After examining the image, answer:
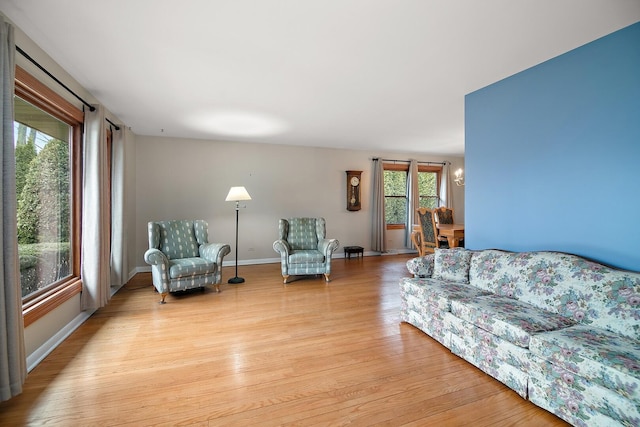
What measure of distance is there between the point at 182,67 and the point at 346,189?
14.8ft

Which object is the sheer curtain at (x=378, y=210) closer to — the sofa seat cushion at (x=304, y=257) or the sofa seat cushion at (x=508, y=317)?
the sofa seat cushion at (x=304, y=257)

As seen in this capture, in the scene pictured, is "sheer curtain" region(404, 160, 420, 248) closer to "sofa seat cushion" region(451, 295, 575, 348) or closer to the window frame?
"sofa seat cushion" region(451, 295, 575, 348)

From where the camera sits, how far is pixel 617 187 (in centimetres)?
216

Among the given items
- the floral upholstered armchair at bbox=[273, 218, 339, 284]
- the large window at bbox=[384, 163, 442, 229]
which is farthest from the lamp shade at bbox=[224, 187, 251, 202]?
the large window at bbox=[384, 163, 442, 229]

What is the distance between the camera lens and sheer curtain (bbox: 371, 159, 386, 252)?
6828 millimetres

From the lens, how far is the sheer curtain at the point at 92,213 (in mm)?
3070

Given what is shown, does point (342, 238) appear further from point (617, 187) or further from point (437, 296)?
point (617, 187)

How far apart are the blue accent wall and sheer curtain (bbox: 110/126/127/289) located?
180 inches

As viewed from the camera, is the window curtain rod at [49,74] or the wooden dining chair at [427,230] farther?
the wooden dining chair at [427,230]

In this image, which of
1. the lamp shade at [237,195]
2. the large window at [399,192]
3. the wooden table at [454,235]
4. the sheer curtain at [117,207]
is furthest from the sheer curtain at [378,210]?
the sheer curtain at [117,207]

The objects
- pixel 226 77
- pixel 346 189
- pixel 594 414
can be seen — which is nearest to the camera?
pixel 594 414

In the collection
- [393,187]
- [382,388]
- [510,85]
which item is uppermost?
[510,85]

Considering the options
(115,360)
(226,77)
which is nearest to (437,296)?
(115,360)

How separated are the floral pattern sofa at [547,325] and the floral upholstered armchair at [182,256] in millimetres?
2612
